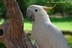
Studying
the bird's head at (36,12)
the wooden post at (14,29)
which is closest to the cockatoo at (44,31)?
the bird's head at (36,12)

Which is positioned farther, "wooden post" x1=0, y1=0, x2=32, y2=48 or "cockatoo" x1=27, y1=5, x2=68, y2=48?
"wooden post" x1=0, y1=0, x2=32, y2=48

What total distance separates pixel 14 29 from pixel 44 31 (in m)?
0.69

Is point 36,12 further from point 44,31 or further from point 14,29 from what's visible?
point 14,29

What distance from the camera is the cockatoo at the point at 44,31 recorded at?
155 inches

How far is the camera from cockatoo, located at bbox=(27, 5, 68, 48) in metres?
3.93

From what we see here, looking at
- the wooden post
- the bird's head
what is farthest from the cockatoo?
the wooden post

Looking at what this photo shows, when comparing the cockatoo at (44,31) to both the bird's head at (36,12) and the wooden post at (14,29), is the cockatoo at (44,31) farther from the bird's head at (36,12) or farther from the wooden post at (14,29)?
the wooden post at (14,29)

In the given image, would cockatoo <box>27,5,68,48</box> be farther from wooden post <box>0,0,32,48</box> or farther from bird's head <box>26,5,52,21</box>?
wooden post <box>0,0,32,48</box>

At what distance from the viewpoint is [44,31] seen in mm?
3980

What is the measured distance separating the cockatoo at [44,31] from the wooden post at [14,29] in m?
0.42

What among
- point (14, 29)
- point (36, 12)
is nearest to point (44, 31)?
point (36, 12)

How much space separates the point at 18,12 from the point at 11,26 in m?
0.26

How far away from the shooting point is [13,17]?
448 cm

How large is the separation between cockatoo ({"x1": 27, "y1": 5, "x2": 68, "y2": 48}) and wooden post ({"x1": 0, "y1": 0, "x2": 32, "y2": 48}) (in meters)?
0.42
